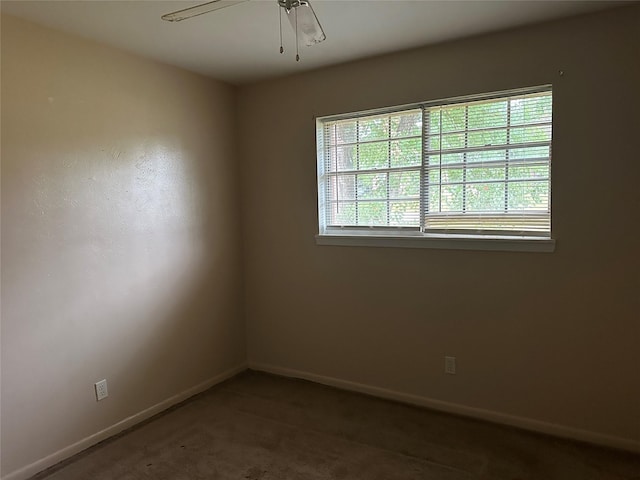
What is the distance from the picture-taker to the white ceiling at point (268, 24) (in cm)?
221

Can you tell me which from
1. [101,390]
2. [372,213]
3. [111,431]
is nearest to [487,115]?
[372,213]

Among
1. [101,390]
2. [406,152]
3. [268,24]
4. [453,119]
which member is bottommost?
[101,390]

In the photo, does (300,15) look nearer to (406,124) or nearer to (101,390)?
(406,124)

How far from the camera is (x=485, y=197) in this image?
2.78 m

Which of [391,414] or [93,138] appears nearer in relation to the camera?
[93,138]

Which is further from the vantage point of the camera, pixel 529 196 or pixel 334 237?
pixel 334 237

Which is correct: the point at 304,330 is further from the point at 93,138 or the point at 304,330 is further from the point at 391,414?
the point at 93,138

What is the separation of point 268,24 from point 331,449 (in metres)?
2.35

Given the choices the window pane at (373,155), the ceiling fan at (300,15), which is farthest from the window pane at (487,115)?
the ceiling fan at (300,15)

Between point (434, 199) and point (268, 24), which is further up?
point (268, 24)

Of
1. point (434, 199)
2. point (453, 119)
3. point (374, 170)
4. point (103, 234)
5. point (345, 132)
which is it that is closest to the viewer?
point (103, 234)

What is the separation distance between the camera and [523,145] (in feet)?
8.66

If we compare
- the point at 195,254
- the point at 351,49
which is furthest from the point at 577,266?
the point at 195,254

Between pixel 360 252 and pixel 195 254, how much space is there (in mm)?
1208
